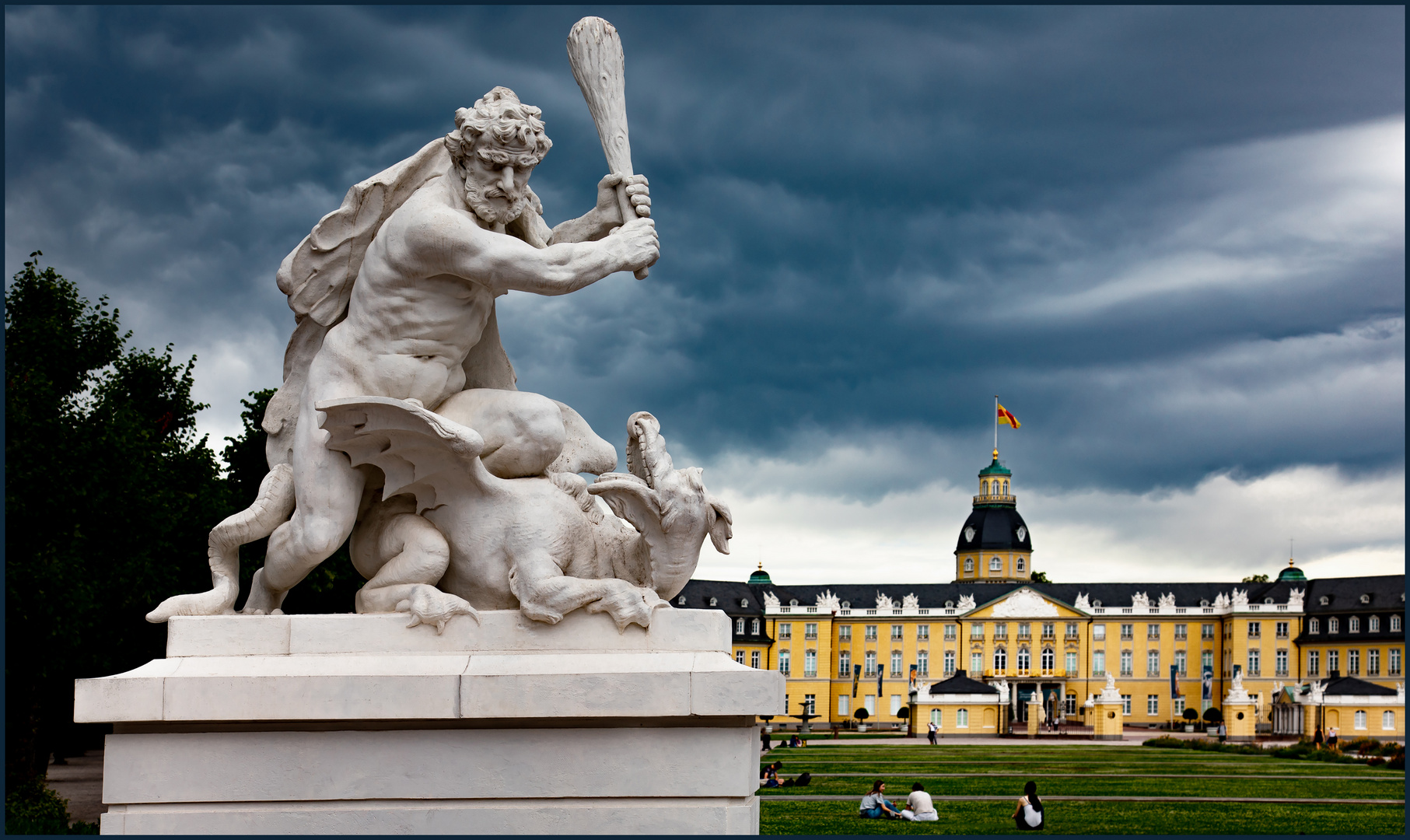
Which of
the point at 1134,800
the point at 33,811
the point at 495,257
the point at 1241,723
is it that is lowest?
the point at 1241,723

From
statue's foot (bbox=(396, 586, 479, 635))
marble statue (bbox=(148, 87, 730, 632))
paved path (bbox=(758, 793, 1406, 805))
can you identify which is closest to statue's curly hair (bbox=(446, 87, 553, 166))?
marble statue (bbox=(148, 87, 730, 632))

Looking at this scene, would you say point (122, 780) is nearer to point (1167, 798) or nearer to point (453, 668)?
point (453, 668)

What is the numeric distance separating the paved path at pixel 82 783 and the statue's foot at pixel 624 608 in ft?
45.4

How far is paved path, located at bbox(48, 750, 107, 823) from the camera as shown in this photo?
2222 cm

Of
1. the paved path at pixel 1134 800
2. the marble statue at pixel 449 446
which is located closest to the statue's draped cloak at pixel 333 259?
the marble statue at pixel 449 446

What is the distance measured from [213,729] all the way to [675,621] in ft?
6.28

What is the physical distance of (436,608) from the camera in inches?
219

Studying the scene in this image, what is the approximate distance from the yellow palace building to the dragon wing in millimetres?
87012

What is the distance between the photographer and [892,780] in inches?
1284

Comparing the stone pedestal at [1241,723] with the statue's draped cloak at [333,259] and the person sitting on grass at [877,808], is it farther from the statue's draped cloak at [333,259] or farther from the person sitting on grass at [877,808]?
the statue's draped cloak at [333,259]

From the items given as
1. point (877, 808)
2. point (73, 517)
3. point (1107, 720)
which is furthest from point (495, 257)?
point (1107, 720)

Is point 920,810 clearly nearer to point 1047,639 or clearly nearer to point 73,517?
point 73,517

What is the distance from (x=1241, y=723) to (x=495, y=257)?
69.0 meters

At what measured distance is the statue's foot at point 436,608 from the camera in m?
5.57
